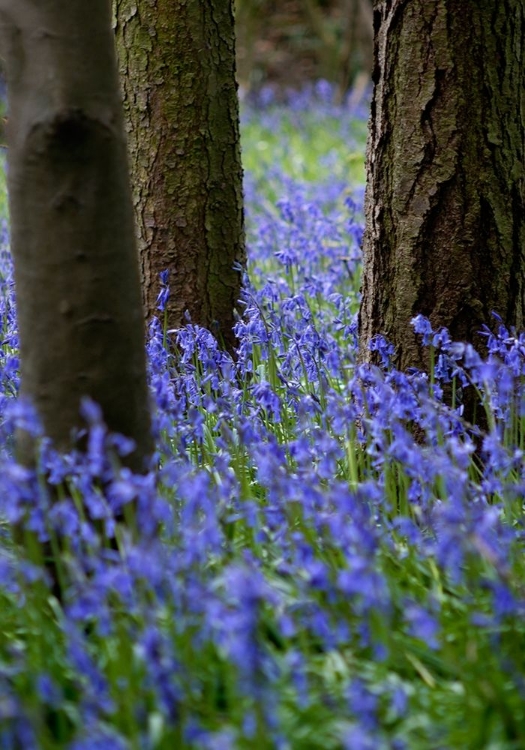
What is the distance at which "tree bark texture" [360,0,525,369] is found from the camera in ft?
10.3

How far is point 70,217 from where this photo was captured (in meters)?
2.30

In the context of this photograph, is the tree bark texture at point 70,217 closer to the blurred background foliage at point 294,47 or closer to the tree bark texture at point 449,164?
the tree bark texture at point 449,164

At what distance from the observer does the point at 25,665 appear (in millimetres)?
1924

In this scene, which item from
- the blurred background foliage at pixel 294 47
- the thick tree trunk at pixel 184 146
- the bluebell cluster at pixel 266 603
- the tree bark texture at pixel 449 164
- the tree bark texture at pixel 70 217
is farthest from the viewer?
the blurred background foliage at pixel 294 47

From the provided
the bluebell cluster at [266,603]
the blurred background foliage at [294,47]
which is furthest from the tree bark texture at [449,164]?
the blurred background foliage at [294,47]

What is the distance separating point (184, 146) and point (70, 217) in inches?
69.6

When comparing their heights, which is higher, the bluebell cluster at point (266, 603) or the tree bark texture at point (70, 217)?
the tree bark texture at point (70, 217)

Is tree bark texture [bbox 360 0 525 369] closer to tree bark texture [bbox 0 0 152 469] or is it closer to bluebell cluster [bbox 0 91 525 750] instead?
bluebell cluster [bbox 0 91 525 750]

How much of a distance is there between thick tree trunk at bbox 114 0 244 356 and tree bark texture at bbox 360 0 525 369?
0.89m

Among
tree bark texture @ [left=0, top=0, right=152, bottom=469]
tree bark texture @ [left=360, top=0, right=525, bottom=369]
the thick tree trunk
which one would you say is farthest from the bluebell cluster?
the thick tree trunk

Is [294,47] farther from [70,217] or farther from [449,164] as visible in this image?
[70,217]

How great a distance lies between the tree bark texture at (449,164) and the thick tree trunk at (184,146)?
893mm

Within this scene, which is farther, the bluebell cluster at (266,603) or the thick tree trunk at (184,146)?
the thick tree trunk at (184,146)

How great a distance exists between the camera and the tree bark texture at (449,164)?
3127mm
